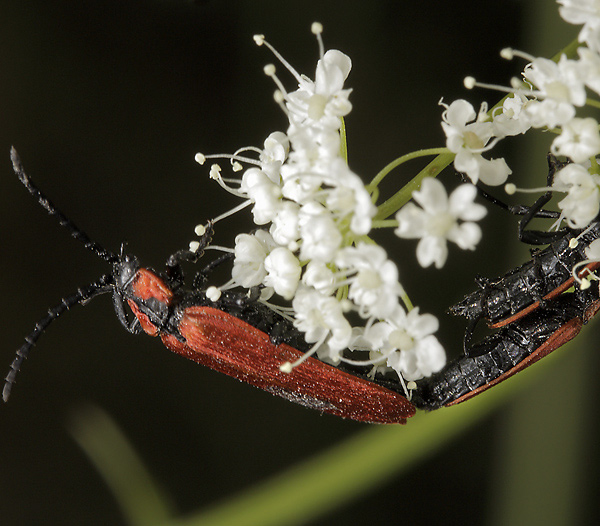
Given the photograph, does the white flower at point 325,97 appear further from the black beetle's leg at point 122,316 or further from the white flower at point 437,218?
the black beetle's leg at point 122,316

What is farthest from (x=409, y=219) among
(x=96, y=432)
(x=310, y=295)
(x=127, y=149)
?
(x=96, y=432)

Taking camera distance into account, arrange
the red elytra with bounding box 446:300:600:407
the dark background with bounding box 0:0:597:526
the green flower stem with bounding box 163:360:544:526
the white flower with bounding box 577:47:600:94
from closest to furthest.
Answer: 1. the white flower with bounding box 577:47:600:94
2. the red elytra with bounding box 446:300:600:407
3. the green flower stem with bounding box 163:360:544:526
4. the dark background with bounding box 0:0:597:526

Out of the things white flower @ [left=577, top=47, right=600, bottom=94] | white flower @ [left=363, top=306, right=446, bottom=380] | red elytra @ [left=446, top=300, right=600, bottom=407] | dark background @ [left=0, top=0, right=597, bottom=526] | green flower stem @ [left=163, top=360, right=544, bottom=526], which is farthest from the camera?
dark background @ [left=0, top=0, right=597, bottom=526]

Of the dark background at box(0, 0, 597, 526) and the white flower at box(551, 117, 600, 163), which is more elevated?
the dark background at box(0, 0, 597, 526)

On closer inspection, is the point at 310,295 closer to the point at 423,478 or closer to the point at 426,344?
the point at 426,344

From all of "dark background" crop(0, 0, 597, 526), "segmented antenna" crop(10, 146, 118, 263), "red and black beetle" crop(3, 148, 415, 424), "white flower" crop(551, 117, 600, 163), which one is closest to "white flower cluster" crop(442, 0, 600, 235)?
"white flower" crop(551, 117, 600, 163)

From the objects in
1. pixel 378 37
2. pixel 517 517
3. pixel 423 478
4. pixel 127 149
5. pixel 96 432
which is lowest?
pixel 517 517

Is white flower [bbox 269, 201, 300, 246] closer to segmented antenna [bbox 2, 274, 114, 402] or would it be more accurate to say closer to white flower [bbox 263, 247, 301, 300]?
white flower [bbox 263, 247, 301, 300]
